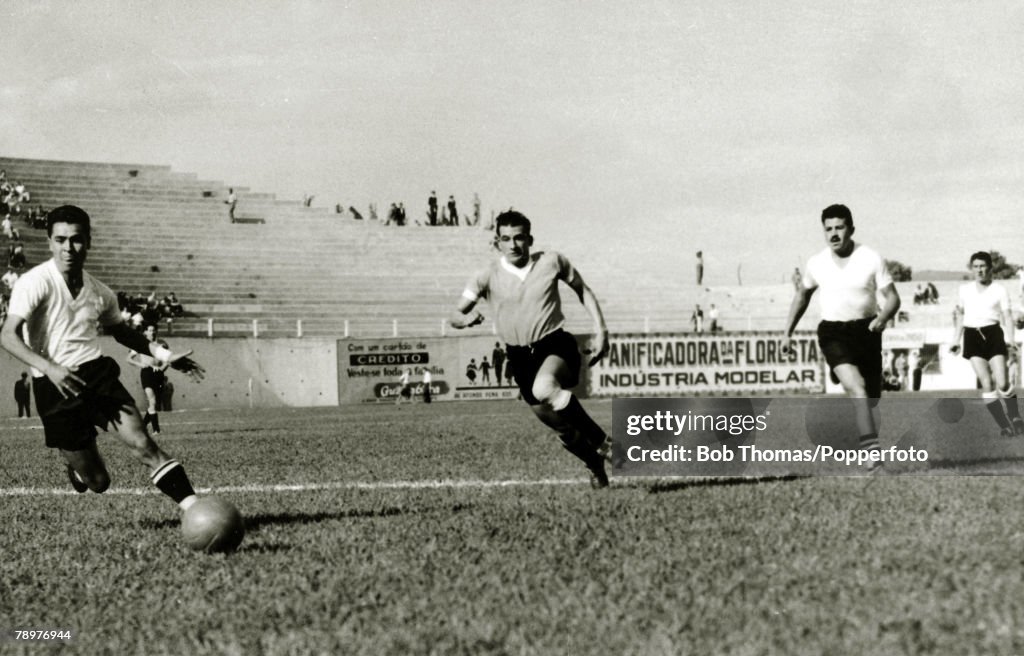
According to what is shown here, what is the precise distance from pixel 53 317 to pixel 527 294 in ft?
10.3

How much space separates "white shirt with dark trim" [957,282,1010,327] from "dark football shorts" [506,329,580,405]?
6.93m

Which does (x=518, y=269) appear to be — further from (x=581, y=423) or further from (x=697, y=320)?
(x=697, y=320)

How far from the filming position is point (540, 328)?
27.6ft

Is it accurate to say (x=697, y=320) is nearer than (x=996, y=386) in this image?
No

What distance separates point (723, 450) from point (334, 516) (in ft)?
9.92

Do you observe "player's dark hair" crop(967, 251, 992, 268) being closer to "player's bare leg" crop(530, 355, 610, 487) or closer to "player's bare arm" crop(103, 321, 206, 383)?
"player's bare leg" crop(530, 355, 610, 487)

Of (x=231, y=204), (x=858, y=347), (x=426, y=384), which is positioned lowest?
(x=426, y=384)

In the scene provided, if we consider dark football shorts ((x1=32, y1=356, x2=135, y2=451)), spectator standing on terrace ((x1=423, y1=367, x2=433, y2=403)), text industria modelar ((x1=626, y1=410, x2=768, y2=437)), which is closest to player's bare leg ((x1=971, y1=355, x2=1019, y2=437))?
text industria modelar ((x1=626, y1=410, x2=768, y2=437))

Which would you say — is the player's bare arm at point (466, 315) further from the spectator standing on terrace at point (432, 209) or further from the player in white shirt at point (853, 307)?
the spectator standing on terrace at point (432, 209)

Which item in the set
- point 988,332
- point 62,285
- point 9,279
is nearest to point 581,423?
point 62,285

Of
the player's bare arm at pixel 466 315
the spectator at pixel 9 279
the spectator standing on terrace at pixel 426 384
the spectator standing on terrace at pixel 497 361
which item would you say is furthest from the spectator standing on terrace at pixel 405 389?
the player's bare arm at pixel 466 315

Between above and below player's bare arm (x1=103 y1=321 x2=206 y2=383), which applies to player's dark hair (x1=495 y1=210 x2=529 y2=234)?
above

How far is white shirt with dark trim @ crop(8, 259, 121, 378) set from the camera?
6762 millimetres

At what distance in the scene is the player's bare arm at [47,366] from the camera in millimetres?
6492
